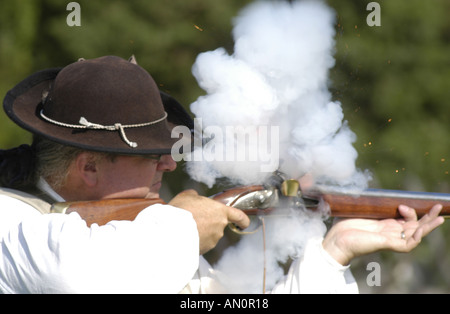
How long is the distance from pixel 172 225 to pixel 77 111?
0.76m

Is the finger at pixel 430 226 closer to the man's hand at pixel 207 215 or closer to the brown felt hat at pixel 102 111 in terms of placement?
the man's hand at pixel 207 215

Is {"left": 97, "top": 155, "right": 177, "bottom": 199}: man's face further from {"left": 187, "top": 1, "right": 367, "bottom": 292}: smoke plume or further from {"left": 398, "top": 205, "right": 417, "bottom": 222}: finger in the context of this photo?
{"left": 398, "top": 205, "right": 417, "bottom": 222}: finger

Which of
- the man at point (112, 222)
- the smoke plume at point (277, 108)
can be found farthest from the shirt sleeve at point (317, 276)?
the smoke plume at point (277, 108)

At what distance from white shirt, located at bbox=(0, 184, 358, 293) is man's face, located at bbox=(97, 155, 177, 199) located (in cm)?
30

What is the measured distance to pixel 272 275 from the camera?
3.44 m

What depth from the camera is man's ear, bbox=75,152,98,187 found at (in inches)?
110

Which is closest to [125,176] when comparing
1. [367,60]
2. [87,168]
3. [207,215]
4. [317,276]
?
[87,168]

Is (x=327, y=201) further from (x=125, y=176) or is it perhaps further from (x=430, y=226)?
(x=125, y=176)

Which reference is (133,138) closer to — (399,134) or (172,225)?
(172,225)

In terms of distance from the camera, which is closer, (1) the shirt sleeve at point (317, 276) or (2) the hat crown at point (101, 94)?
(2) the hat crown at point (101, 94)

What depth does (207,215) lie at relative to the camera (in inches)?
104

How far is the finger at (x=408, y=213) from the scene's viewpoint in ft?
10.7

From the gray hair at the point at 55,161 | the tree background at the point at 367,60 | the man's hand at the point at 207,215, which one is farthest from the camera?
the tree background at the point at 367,60

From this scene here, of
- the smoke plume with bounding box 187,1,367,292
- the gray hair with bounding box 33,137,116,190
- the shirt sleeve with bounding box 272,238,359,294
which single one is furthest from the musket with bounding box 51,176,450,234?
the gray hair with bounding box 33,137,116,190
